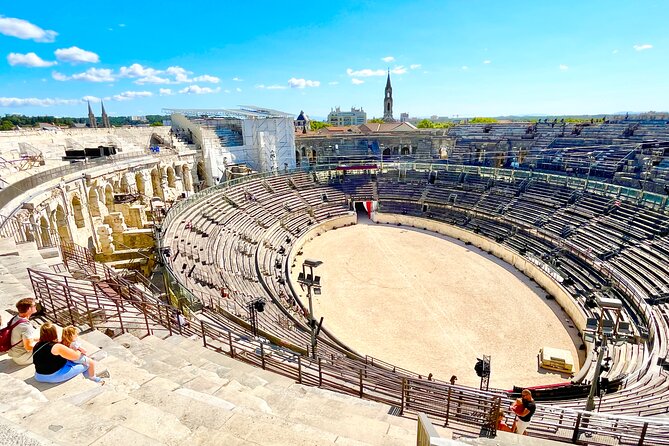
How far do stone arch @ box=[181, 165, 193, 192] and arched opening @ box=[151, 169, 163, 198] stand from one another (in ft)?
18.0

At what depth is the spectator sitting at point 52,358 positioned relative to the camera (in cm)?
569

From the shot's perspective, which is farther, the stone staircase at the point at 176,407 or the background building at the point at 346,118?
the background building at the point at 346,118

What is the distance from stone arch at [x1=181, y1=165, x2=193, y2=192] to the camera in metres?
38.6

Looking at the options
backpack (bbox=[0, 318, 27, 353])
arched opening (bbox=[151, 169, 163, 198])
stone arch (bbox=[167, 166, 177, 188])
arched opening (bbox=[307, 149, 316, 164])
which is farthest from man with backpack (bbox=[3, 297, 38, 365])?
arched opening (bbox=[307, 149, 316, 164])

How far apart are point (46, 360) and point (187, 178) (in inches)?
1413

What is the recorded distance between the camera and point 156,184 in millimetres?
32938

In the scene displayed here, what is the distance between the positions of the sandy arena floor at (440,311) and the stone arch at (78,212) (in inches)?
587

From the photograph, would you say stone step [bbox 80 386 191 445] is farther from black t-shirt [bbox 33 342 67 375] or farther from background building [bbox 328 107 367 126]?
background building [bbox 328 107 367 126]

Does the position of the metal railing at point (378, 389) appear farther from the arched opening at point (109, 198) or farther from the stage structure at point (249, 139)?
the stage structure at point (249, 139)

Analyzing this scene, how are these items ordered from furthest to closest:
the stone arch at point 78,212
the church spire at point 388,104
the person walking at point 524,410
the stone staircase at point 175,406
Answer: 1. the church spire at point 388,104
2. the stone arch at point 78,212
3. the person walking at point 524,410
4. the stone staircase at point 175,406

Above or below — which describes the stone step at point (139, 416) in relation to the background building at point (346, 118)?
below

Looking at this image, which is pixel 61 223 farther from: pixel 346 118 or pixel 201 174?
pixel 346 118

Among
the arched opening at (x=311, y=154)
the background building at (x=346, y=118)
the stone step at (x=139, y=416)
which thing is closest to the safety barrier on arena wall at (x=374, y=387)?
the stone step at (x=139, y=416)

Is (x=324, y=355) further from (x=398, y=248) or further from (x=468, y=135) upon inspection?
(x=468, y=135)
